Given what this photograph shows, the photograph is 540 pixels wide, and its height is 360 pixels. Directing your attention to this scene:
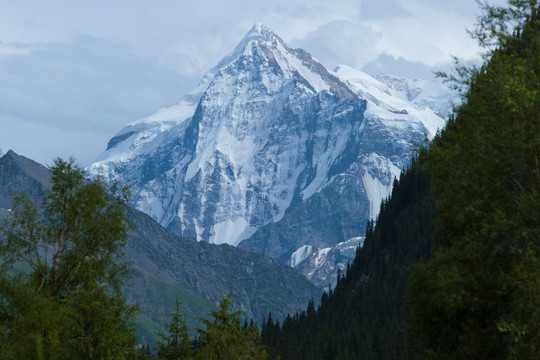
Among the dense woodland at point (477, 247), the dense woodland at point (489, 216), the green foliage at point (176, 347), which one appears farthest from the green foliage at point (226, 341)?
the dense woodland at point (489, 216)

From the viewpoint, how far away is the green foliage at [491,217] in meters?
28.2

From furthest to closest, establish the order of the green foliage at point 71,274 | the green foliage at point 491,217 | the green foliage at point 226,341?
the green foliage at point 226,341 < the green foliage at point 71,274 < the green foliage at point 491,217

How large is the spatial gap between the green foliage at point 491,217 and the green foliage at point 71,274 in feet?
67.0

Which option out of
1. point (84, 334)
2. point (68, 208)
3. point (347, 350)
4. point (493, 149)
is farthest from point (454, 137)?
point (347, 350)

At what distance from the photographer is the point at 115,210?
53.6m

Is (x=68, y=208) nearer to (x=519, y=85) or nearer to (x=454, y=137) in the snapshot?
(x=454, y=137)

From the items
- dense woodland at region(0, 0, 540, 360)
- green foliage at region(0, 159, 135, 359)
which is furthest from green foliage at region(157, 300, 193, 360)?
dense woodland at region(0, 0, 540, 360)

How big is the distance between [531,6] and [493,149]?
711cm

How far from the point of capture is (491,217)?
30.2 meters

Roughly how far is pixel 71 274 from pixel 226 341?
12.0 meters

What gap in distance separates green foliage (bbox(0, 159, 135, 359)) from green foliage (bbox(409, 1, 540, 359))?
67.0ft

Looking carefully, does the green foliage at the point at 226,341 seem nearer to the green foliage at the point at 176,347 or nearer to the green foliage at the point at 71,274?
the green foliage at the point at 176,347

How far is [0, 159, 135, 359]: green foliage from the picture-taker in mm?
43969

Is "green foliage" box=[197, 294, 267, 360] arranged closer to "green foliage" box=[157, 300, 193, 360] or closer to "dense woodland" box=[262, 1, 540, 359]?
"green foliage" box=[157, 300, 193, 360]
